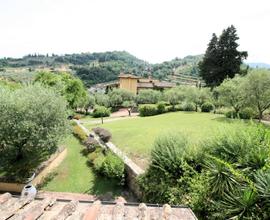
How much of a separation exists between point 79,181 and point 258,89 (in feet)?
58.9

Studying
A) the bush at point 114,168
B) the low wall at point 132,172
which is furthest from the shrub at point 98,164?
the low wall at point 132,172

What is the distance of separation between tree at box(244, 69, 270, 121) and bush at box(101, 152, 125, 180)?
15.3m

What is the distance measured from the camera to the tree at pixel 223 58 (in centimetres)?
3847

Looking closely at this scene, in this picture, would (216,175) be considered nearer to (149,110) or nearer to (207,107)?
(207,107)

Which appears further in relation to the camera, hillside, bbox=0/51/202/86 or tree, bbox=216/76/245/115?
hillside, bbox=0/51/202/86

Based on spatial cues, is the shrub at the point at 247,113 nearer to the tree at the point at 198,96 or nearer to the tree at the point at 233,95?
the tree at the point at 233,95

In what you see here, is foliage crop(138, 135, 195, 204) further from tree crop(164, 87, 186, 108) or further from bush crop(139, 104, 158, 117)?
tree crop(164, 87, 186, 108)

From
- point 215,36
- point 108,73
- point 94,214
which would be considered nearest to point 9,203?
point 94,214

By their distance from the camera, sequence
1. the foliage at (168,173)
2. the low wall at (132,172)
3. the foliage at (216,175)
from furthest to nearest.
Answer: the low wall at (132,172) → the foliage at (168,173) → the foliage at (216,175)

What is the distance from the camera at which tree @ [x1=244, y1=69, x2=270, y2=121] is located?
2086 centimetres

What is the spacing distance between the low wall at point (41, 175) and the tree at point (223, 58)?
30.7 meters

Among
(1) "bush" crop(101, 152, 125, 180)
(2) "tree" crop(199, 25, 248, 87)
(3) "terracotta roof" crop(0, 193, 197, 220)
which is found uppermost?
(2) "tree" crop(199, 25, 248, 87)

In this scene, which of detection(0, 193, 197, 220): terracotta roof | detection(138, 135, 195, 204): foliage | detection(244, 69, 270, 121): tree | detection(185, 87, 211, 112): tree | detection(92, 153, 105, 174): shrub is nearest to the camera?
detection(0, 193, 197, 220): terracotta roof

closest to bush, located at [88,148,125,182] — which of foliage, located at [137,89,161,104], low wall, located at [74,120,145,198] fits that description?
low wall, located at [74,120,145,198]
